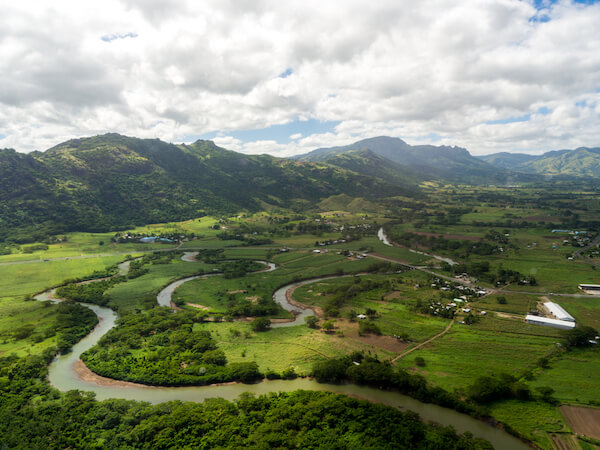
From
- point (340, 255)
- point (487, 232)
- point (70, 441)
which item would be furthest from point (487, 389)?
point (487, 232)

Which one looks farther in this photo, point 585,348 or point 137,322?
point 137,322

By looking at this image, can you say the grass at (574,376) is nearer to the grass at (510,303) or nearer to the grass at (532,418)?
the grass at (532,418)

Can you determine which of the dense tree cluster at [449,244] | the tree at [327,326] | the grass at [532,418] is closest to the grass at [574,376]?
the grass at [532,418]

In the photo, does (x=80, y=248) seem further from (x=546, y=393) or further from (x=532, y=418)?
(x=546, y=393)

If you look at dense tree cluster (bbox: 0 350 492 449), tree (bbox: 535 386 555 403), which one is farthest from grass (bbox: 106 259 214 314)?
tree (bbox: 535 386 555 403)

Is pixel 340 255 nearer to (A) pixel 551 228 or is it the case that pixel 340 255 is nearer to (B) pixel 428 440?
(B) pixel 428 440

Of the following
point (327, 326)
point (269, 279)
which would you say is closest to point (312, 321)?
point (327, 326)
